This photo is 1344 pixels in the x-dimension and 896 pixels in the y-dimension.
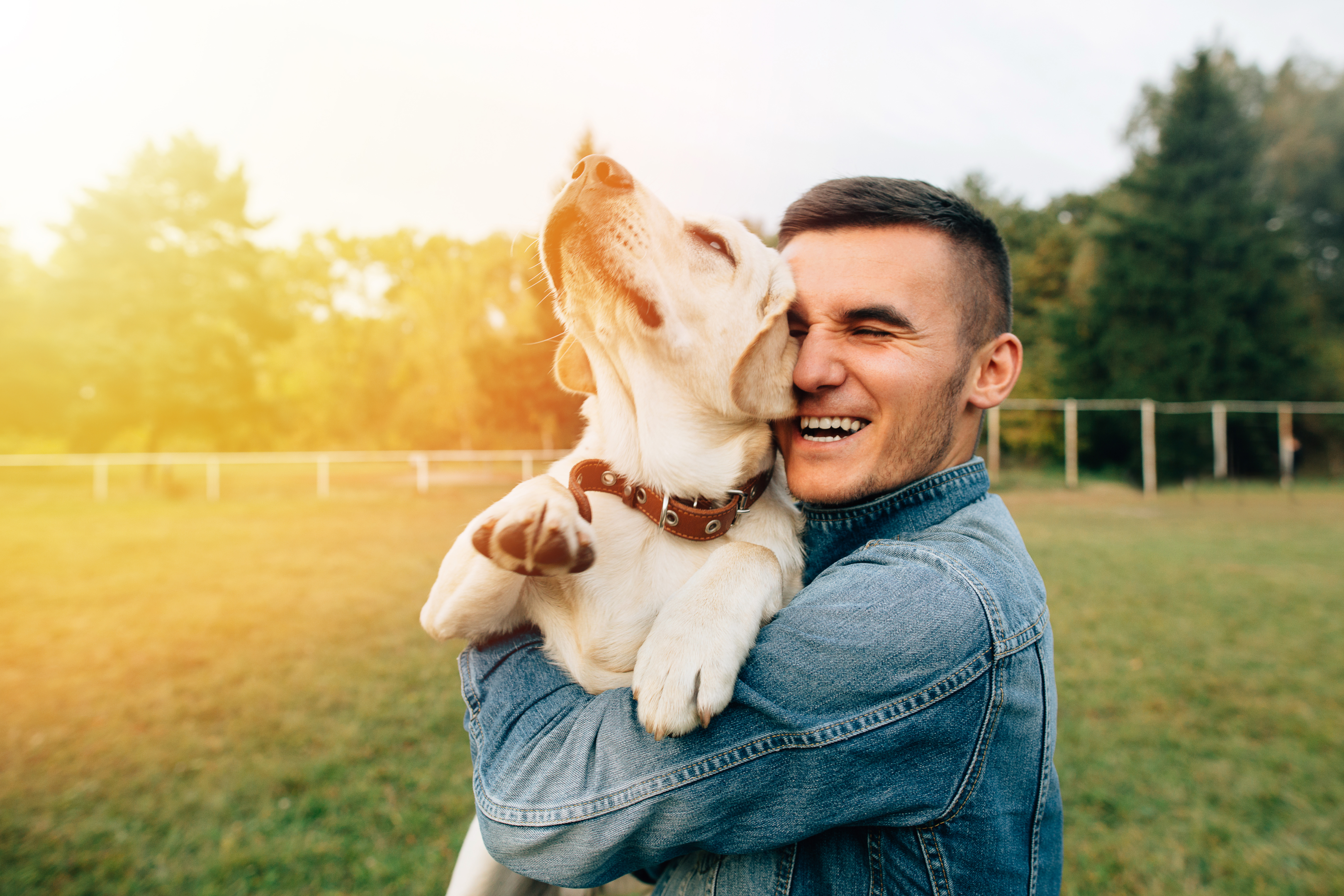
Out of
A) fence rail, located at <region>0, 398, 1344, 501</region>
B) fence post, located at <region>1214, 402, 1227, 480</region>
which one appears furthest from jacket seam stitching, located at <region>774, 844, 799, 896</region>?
fence post, located at <region>1214, 402, 1227, 480</region>

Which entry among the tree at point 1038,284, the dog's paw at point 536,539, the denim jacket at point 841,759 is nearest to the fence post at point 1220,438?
the tree at point 1038,284

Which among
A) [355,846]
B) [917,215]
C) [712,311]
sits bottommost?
[355,846]

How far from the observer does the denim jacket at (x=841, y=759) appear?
1304 mm

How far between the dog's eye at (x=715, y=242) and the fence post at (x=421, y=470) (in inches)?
737

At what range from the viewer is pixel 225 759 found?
4.59m

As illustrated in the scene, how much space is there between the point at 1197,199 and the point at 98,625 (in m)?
31.5

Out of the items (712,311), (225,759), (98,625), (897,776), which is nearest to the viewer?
(897,776)

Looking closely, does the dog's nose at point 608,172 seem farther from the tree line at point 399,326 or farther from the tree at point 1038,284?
the tree at point 1038,284

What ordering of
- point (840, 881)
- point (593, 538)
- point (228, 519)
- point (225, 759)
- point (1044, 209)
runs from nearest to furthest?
point (840, 881) < point (593, 538) < point (225, 759) < point (228, 519) < point (1044, 209)

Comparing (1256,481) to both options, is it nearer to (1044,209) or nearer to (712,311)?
(1044,209)

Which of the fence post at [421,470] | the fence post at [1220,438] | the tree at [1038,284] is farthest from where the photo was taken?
the tree at [1038,284]

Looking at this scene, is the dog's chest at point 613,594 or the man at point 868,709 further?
the dog's chest at point 613,594

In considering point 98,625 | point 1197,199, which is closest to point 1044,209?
point 1197,199

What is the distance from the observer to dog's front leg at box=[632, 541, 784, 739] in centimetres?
137
